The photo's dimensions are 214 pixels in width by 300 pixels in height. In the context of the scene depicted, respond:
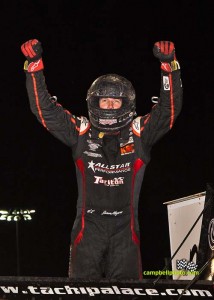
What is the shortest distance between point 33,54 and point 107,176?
95cm

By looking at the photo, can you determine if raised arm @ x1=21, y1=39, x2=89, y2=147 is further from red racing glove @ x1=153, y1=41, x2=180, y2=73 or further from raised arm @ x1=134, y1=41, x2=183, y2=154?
red racing glove @ x1=153, y1=41, x2=180, y2=73

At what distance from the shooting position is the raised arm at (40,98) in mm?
3746

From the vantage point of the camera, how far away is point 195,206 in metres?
6.31

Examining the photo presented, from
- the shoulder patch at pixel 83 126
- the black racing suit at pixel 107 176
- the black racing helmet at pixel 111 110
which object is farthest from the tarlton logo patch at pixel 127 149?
the shoulder patch at pixel 83 126

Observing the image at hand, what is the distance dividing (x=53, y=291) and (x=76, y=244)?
92 cm

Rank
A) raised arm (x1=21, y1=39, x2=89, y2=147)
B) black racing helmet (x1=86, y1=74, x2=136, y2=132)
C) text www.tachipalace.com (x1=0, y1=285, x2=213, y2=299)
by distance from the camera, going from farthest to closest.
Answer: black racing helmet (x1=86, y1=74, x2=136, y2=132) → raised arm (x1=21, y1=39, x2=89, y2=147) → text www.tachipalace.com (x1=0, y1=285, x2=213, y2=299)

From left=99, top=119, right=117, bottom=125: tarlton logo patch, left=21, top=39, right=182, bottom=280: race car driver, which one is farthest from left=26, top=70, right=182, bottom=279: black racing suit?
left=99, top=119, right=117, bottom=125: tarlton logo patch

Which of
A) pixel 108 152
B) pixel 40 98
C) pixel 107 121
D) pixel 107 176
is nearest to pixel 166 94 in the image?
pixel 107 121

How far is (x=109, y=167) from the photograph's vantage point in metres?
3.83

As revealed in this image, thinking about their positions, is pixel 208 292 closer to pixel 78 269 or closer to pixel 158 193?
pixel 78 269

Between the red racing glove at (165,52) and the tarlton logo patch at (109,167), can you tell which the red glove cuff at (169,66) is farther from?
the tarlton logo patch at (109,167)

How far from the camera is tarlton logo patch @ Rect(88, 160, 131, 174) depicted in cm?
382

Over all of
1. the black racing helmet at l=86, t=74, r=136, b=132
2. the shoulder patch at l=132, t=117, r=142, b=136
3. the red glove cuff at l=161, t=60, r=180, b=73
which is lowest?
the shoulder patch at l=132, t=117, r=142, b=136

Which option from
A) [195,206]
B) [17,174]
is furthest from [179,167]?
[195,206]
